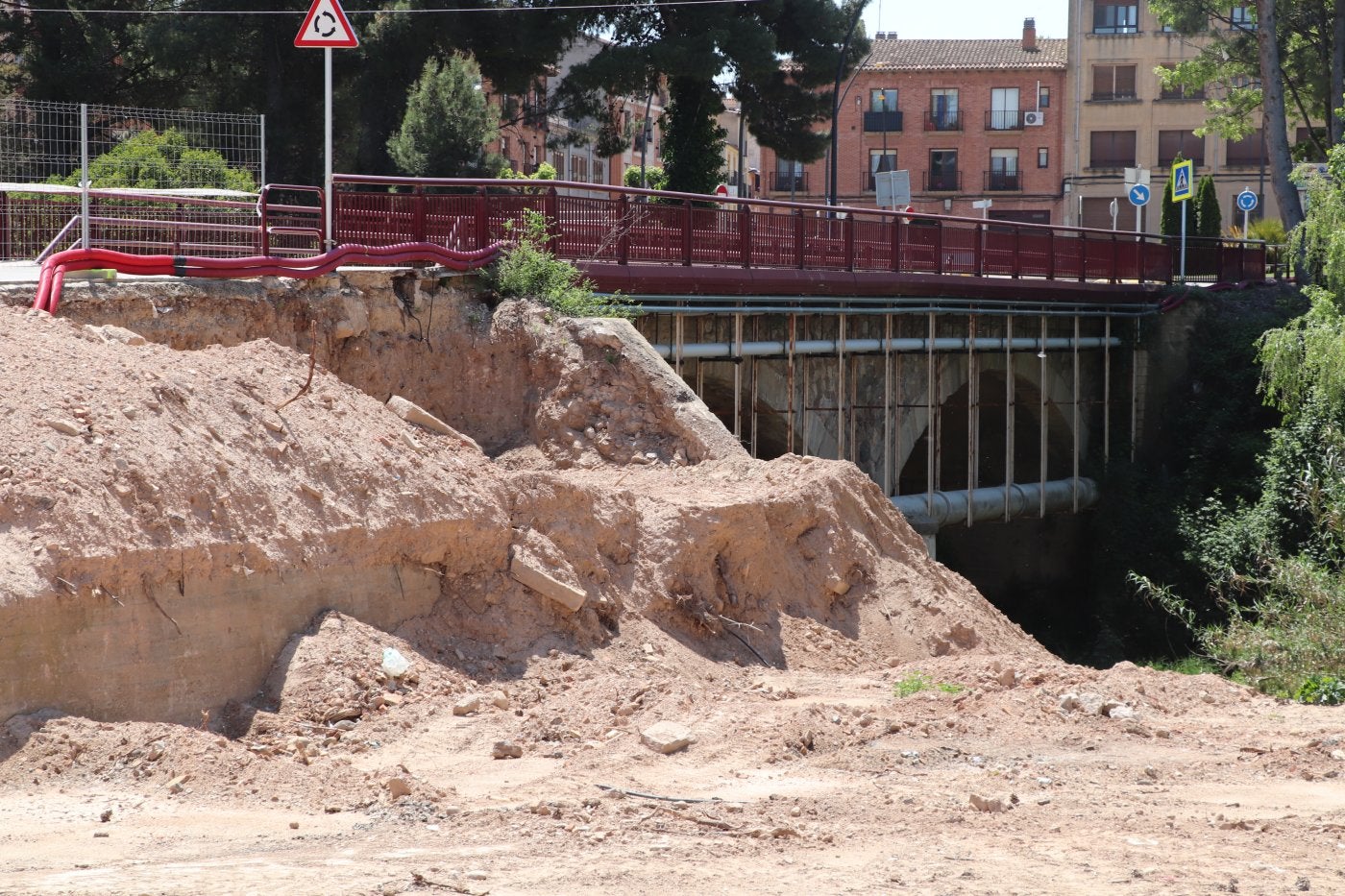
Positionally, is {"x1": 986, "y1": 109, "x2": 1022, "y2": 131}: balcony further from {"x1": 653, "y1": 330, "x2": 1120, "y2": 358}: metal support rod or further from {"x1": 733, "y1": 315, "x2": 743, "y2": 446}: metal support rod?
{"x1": 733, "y1": 315, "x2": 743, "y2": 446}: metal support rod

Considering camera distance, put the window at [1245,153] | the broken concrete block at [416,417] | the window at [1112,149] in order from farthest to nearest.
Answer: the window at [1112,149] < the window at [1245,153] < the broken concrete block at [416,417]

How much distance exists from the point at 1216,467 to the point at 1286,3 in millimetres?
A: 14098

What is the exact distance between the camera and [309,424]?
10.5 meters

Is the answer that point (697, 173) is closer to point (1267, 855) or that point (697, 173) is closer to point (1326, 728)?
point (1326, 728)

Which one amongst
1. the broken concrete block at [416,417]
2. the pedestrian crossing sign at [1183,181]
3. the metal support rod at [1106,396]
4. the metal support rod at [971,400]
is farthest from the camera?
the pedestrian crossing sign at [1183,181]

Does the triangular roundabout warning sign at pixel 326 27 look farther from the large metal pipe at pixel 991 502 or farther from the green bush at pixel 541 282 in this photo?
the large metal pipe at pixel 991 502

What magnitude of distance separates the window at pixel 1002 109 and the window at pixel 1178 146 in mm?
5517

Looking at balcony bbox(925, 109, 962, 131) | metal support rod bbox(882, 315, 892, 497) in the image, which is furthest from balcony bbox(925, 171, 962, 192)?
metal support rod bbox(882, 315, 892, 497)

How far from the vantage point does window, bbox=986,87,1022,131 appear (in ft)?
199

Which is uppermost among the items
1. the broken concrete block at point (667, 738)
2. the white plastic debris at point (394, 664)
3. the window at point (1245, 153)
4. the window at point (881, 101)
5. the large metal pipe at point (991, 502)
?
the window at point (881, 101)

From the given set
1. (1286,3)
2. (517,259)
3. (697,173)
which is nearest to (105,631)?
(517,259)

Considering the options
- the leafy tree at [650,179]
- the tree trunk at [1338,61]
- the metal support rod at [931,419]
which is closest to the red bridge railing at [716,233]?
the metal support rod at [931,419]

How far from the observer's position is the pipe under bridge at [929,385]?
18.7 m

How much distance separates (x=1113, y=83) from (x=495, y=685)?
54297mm
